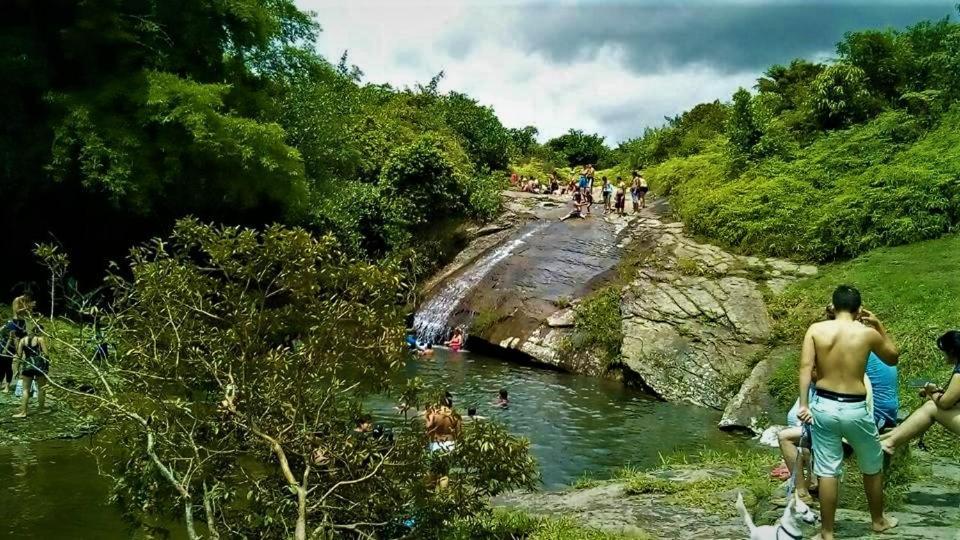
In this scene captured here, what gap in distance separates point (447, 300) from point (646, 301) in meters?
6.98

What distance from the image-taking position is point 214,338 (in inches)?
263

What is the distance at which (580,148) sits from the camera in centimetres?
5397

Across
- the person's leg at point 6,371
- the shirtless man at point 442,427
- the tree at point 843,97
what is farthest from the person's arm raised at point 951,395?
the tree at point 843,97

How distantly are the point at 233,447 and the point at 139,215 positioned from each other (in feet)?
44.7

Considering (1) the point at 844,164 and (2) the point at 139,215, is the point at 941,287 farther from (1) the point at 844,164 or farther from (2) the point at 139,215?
(2) the point at 139,215

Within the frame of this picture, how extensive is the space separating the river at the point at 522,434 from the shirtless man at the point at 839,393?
492 centimetres

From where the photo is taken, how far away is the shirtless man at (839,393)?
17.7 feet

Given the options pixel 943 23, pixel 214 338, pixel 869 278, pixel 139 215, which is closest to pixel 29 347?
pixel 214 338

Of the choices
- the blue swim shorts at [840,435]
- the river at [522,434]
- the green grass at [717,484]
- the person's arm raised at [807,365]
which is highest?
the person's arm raised at [807,365]

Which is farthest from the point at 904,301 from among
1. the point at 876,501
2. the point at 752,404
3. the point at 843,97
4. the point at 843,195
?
the point at 843,97

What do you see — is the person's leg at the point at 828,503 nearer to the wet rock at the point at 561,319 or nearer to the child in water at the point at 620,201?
the wet rock at the point at 561,319

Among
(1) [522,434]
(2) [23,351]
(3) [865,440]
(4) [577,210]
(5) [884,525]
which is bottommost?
(1) [522,434]

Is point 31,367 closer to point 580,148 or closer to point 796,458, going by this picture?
point 796,458

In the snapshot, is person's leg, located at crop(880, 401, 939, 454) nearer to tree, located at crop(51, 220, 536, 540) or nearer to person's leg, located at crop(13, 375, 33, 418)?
tree, located at crop(51, 220, 536, 540)
